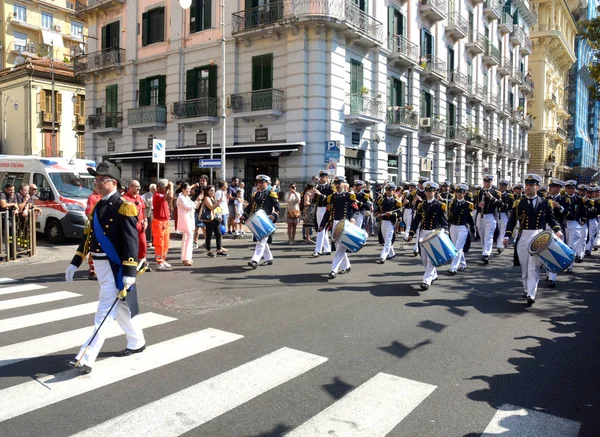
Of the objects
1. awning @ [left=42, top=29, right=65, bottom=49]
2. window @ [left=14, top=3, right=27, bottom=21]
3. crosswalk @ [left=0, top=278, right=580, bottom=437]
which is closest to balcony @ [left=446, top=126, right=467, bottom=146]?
crosswalk @ [left=0, top=278, right=580, bottom=437]

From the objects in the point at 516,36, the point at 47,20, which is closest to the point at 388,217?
the point at 516,36

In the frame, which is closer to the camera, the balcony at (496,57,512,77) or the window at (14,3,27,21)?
the balcony at (496,57,512,77)

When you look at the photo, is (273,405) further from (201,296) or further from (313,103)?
(313,103)

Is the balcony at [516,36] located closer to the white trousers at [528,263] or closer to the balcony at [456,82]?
the balcony at [456,82]

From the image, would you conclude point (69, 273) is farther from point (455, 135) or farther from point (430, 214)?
point (455, 135)

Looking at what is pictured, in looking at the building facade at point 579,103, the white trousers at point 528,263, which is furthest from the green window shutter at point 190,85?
the building facade at point 579,103

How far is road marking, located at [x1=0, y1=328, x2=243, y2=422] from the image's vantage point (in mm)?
4430

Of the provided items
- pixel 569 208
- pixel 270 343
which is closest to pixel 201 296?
pixel 270 343

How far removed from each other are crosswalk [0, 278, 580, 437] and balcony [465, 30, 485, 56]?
116 ft

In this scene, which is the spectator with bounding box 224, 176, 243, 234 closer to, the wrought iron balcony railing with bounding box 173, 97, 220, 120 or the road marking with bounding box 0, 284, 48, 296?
the road marking with bounding box 0, 284, 48, 296

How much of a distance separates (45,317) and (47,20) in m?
52.7

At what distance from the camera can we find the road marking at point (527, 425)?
13.1ft

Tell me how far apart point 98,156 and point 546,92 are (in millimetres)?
49670

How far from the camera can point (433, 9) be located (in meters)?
30.2
